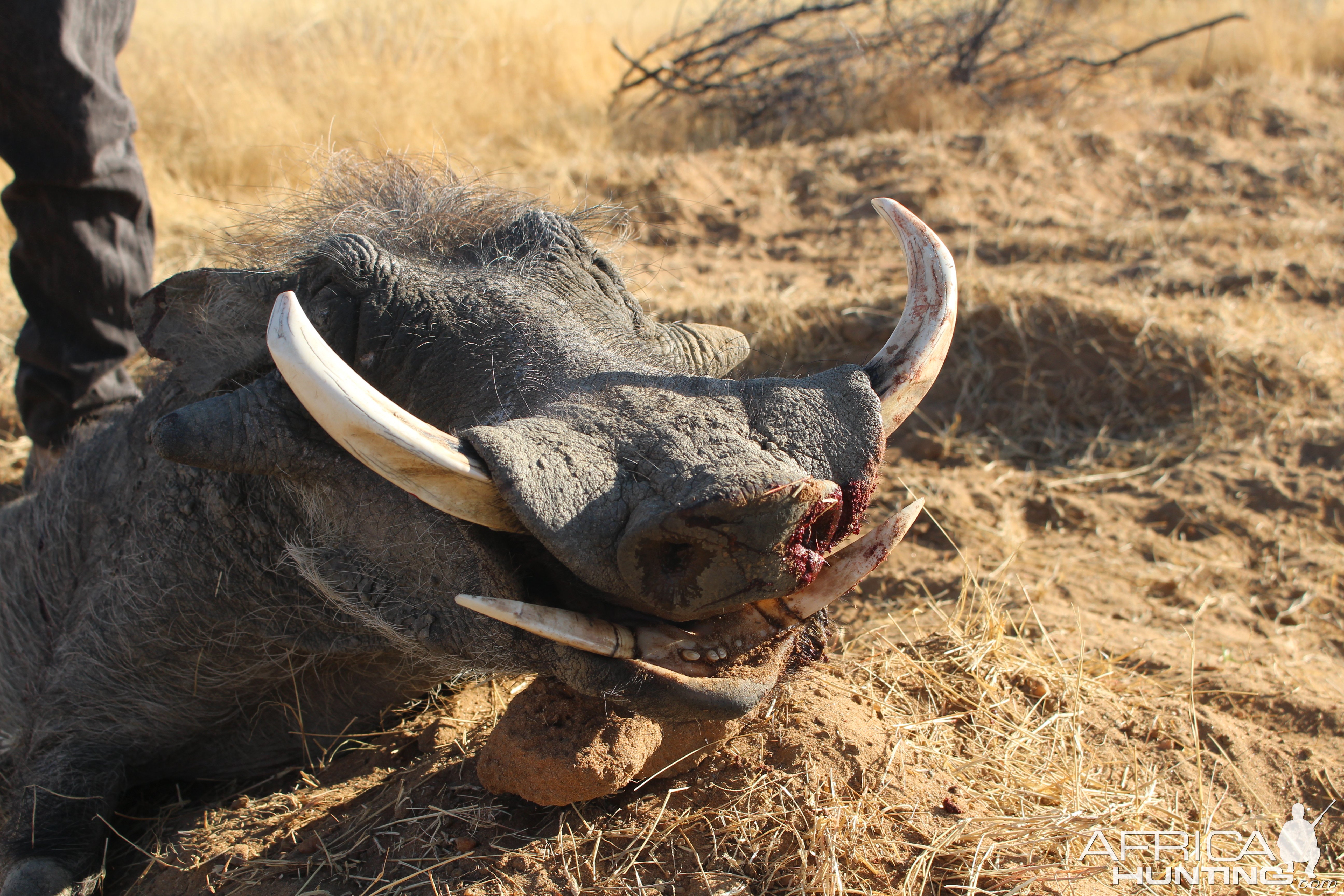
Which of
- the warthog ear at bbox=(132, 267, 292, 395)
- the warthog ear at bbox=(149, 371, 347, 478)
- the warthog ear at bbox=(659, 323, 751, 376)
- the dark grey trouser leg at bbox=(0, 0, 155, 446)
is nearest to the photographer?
the warthog ear at bbox=(149, 371, 347, 478)

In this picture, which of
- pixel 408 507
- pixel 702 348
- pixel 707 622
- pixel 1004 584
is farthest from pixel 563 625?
pixel 1004 584

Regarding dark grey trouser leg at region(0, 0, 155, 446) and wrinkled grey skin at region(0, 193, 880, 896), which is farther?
dark grey trouser leg at region(0, 0, 155, 446)

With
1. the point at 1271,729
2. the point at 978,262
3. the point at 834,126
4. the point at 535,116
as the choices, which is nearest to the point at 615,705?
the point at 1271,729

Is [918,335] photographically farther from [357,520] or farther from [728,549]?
[357,520]

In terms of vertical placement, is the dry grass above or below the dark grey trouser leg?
below

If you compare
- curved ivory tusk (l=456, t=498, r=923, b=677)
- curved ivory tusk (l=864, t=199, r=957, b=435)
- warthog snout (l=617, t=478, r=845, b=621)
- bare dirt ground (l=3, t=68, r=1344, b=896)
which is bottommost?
bare dirt ground (l=3, t=68, r=1344, b=896)

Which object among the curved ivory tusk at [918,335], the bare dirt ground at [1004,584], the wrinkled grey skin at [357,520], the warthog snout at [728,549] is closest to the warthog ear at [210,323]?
the wrinkled grey skin at [357,520]

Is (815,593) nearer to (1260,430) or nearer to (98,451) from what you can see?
(98,451)

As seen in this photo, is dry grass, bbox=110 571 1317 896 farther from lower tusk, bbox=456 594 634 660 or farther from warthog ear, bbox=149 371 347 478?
warthog ear, bbox=149 371 347 478

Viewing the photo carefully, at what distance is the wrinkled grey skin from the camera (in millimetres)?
1560

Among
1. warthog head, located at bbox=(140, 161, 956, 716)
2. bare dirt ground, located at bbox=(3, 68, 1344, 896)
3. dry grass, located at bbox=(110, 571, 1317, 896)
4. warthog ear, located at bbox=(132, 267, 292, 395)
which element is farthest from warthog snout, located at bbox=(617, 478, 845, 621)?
warthog ear, located at bbox=(132, 267, 292, 395)

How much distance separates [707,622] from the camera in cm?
170

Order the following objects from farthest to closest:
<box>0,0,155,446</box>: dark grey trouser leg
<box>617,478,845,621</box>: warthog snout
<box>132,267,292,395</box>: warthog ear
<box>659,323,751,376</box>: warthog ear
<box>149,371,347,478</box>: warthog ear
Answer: <box>0,0,155,446</box>: dark grey trouser leg, <box>659,323,751,376</box>: warthog ear, <box>132,267,292,395</box>: warthog ear, <box>149,371,347,478</box>: warthog ear, <box>617,478,845,621</box>: warthog snout

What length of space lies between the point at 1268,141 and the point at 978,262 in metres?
3.76
